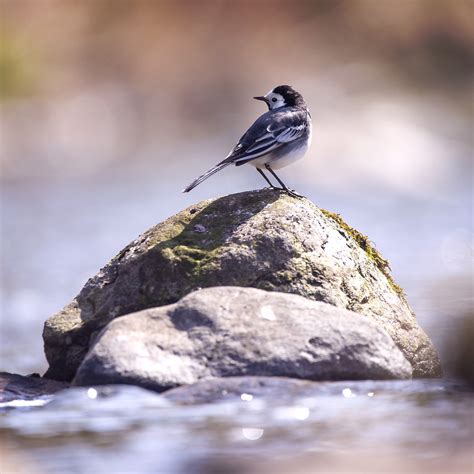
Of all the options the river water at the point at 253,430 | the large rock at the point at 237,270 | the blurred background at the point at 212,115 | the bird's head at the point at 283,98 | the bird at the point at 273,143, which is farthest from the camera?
the blurred background at the point at 212,115

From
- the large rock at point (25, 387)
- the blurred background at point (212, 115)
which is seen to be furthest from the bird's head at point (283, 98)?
the blurred background at point (212, 115)

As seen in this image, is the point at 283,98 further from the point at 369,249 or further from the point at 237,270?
the point at 237,270

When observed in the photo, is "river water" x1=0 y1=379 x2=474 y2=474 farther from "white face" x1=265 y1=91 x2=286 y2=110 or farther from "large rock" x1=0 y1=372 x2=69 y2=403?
"white face" x1=265 y1=91 x2=286 y2=110

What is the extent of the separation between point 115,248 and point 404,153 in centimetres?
797

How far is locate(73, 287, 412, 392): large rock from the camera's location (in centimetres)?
741

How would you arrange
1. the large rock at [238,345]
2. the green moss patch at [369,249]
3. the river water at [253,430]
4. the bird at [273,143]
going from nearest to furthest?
the river water at [253,430]
the large rock at [238,345]
the green moss patch at [369,249]
the bird at [273,143]

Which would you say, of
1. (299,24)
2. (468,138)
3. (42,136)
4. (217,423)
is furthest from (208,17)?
(217,423)

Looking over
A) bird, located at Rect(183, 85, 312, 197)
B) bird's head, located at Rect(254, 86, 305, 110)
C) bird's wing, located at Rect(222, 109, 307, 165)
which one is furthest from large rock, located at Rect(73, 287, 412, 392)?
bird's head, located at Rect(254, 86, 305, 110)

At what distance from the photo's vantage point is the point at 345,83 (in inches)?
1078

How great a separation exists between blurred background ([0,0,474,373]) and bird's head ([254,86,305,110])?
27.9 feet

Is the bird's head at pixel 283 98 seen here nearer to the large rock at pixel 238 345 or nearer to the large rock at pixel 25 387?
the large rock at pixel 238 345

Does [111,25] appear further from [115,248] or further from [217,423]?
[217,423]

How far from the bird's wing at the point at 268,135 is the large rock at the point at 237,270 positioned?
0.75m

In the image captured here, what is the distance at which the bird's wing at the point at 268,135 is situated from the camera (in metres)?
9.62
